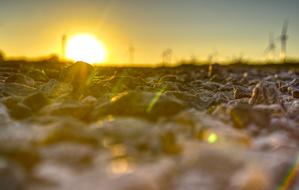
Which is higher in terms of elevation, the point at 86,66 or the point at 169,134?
the point at 86,66

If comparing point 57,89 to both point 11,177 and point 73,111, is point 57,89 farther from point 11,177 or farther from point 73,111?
point 11,177

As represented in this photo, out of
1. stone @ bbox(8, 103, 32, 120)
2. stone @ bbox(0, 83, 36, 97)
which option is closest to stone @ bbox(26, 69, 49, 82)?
stone @ bbox(0, 83, 36, 97)

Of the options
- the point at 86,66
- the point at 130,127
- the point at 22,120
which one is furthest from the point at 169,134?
the point at 86,66

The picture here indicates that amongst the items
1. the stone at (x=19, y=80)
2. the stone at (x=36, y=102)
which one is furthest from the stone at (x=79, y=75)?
the stone at (x=36, y=102)

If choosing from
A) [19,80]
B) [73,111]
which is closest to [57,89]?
[19,80]

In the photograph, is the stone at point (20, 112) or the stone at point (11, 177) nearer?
the stone at point (11, 177)

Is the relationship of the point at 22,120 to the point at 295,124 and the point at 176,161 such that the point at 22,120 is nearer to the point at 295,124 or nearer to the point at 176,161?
the point at 176,161

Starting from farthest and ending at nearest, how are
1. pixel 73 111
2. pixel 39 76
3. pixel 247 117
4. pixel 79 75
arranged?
1. pixel 39 76
2. pixel 79 75
3. pixel 73 111
4. pixel 247 117

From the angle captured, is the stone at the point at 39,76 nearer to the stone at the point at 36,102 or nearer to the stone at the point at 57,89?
the stone at the point at 57,89
